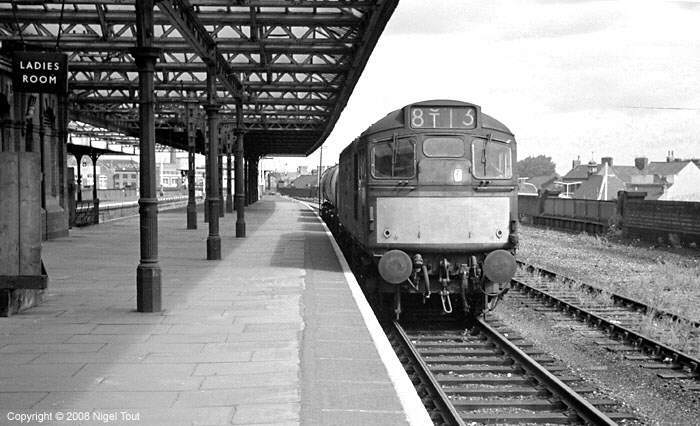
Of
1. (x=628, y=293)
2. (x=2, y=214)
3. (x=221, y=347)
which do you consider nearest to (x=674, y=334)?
(x=628, y=293)

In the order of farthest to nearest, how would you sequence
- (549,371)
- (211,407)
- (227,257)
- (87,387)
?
1. (227,257)
2. (549,371)
3. (87,387)
4. (211,407)

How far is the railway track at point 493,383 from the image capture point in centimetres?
670

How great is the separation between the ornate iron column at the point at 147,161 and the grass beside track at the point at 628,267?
794 centimetres

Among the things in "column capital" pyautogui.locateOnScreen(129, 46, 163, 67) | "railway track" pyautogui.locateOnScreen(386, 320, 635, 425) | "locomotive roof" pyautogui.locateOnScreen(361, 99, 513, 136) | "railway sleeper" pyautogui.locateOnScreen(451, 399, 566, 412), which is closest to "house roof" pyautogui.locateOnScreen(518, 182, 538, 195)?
"locomotive roof" pyautogui.locateOnScreen(361, 99, 513, 136)

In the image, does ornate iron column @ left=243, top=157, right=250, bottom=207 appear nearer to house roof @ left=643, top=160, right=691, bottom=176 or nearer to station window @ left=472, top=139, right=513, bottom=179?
station window @ left=472, top=139, right=513, bottom=179

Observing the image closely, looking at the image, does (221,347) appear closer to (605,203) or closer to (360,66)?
(360,66)

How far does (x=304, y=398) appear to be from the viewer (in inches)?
207

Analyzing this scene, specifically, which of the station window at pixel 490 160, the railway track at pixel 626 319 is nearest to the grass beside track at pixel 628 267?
the railway track at pixel 626 319

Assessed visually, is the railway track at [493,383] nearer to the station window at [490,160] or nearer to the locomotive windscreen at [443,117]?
the station window at [490,160]

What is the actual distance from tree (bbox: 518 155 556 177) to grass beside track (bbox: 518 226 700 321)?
446 ft

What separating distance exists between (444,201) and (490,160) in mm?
954

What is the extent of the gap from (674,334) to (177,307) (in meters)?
6.41

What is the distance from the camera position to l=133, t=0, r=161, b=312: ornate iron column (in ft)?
28.6

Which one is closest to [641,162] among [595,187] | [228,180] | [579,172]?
[579,172]
